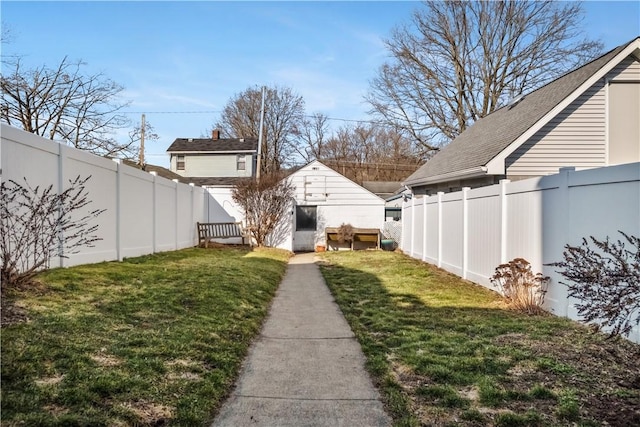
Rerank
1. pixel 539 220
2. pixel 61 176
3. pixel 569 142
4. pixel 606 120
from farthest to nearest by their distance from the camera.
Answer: pixel 569 142
pixel 606 120
pixel 61 176
pixel 539 220

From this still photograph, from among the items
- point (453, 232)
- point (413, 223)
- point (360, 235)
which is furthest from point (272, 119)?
point (453, 232)

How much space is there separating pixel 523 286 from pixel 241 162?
2461 centimetres

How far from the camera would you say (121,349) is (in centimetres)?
Answer: 389

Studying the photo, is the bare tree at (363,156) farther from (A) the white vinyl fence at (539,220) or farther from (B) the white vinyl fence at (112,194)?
(A) the white vinyl fence at (539,220)

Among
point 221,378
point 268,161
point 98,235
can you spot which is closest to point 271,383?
point 221,378

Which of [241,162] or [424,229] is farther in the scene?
[241,162]

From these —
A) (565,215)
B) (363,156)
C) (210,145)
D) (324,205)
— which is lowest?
(565,215)

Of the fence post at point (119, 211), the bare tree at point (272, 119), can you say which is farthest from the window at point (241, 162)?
the fence post at point (119, 211)

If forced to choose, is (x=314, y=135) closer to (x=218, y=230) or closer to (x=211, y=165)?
(x=211, y=165)

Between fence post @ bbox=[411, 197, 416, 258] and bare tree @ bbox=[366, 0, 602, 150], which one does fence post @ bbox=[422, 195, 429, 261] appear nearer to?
fence post @ bbox=[411, 197, 416, 258]

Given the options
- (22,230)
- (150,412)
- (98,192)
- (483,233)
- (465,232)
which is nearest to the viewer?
(150,412)

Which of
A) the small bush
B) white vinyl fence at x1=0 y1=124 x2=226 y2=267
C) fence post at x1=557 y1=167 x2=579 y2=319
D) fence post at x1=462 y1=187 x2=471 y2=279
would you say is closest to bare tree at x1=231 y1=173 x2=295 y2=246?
white vinyl fence at x1=0 y1=124 x2=226 y2=267

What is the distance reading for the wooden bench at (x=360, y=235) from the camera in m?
19.0

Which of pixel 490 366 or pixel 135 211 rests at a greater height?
pixel 135 211
